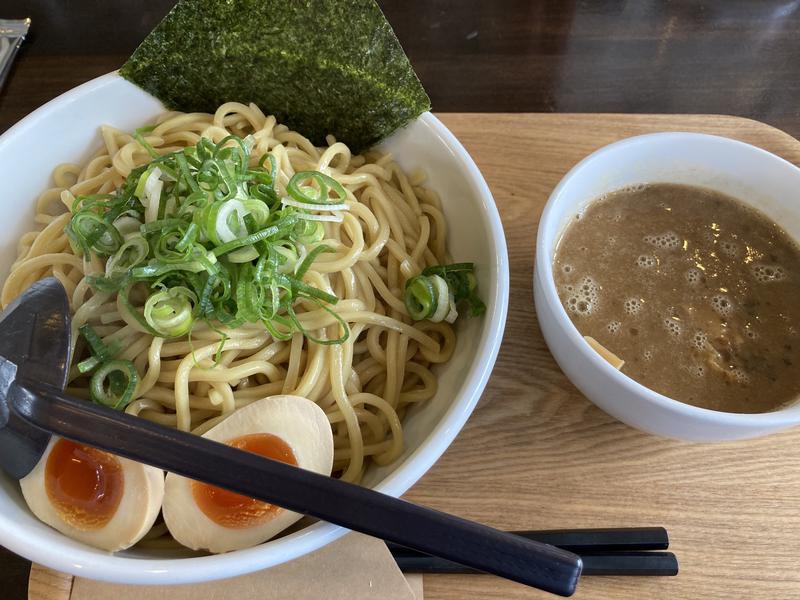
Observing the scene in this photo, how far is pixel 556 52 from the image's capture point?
2.28 m

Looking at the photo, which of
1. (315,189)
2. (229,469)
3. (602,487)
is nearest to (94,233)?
(315,189)

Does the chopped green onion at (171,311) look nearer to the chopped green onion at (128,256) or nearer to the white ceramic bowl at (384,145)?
the chopped green onion at (128,256)

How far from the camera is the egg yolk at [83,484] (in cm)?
102

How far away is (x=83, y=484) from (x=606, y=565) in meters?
0.94

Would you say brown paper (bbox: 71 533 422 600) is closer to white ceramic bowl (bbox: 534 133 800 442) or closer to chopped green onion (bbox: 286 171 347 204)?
white ceramic bowl (bbox: 534 133 800 442)

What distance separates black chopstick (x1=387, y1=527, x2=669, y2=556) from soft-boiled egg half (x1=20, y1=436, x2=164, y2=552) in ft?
1.45

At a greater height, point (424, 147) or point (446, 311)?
point (424, 147)

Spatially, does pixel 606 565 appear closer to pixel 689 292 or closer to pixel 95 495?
pixel 689 292

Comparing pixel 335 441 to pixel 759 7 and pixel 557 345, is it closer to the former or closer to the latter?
pixel 557 345

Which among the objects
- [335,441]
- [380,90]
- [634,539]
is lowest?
[634,539]

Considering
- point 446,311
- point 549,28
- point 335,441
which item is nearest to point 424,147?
point 446,311

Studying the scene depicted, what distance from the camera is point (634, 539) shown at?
3.81 feet

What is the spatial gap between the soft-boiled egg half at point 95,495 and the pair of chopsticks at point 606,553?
17.4 inches

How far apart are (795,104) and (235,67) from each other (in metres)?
1.90
